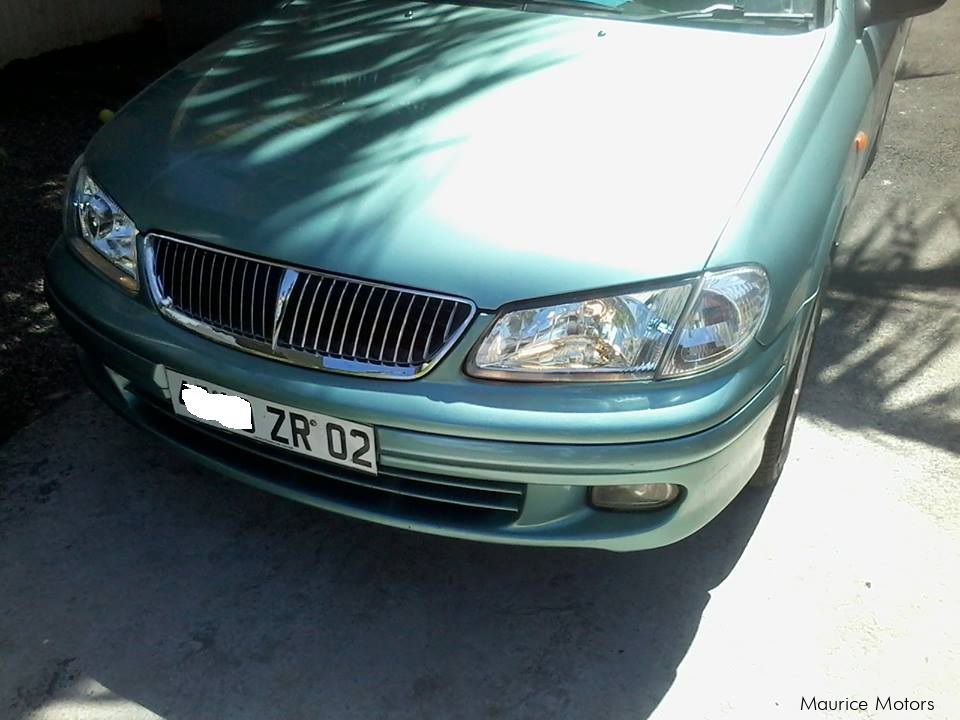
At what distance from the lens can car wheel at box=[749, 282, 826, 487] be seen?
8.73 ft

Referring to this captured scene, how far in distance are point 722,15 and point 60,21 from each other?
14.8 feet

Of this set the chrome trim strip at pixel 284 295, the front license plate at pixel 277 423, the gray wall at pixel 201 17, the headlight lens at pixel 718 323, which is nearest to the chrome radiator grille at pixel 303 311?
the chrome trim strip at pixel 284 295

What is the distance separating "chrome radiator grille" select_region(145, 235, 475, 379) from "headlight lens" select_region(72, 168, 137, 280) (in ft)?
0.30

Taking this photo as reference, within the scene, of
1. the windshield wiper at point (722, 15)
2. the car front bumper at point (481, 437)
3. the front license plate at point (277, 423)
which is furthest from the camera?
the windshield wiper at point (722, 15)

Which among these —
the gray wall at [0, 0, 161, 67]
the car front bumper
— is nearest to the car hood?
the car front bumper

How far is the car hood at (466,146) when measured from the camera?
211 centimetres

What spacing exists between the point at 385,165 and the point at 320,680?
1.18 m

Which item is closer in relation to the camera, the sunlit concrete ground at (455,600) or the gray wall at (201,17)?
the sunlit concrete ground at (455,600)

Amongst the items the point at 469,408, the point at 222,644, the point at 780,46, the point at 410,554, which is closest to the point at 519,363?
the point at 469,408

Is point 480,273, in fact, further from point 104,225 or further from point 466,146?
point 104,225

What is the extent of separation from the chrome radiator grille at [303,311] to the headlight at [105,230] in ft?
0.28

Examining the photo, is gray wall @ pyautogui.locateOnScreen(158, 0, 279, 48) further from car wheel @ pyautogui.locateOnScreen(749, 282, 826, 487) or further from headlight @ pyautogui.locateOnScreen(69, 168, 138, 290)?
car wheel @ pyautogui.locateOnScreen(749, 282, 826, 487)

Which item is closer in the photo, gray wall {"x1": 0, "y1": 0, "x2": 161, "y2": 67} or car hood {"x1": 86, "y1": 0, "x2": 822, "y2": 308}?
car hood {"x1": 86, "y1": 0, "x2": 822, "y2": 308}

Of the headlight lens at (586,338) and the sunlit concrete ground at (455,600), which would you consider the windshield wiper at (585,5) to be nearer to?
the headlight lens at (586,338)
